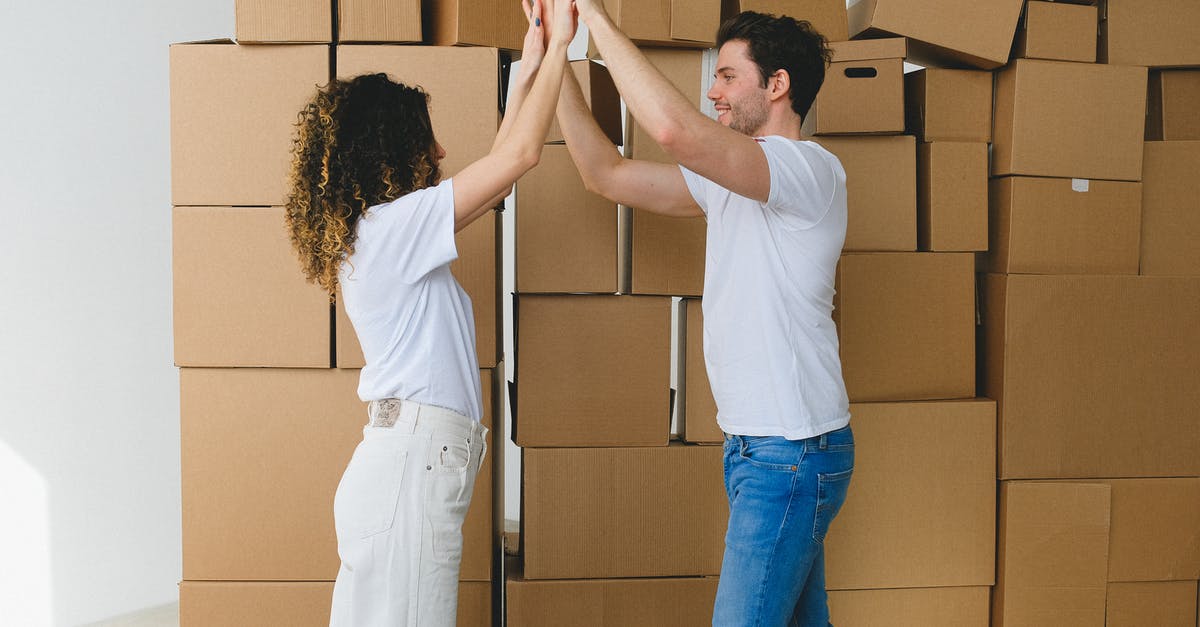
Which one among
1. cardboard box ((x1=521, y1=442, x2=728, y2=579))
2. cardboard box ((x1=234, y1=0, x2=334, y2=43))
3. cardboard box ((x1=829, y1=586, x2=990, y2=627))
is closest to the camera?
cardboard box ((x1=234, y1=0, x2=334, y2=43))

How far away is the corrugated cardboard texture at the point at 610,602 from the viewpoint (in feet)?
6.31

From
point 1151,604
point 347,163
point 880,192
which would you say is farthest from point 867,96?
point 1151,604

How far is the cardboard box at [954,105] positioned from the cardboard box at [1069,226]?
142 millimetres

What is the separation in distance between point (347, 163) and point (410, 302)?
0.23 m

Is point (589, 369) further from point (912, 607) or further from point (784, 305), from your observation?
point (912, 607)

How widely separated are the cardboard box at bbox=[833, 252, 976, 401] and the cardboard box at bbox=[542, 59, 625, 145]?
1.83 ft

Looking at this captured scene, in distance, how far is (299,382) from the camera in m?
1.86

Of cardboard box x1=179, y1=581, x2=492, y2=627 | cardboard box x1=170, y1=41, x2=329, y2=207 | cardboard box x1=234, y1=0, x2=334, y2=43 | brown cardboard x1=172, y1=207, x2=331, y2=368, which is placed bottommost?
cardboard box x1=179, y1=581, x2=492, y2=627

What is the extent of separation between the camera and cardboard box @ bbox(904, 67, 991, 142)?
6.74ft

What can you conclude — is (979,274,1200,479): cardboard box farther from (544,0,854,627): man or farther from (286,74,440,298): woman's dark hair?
(286,74,440,298): woman's dark hair

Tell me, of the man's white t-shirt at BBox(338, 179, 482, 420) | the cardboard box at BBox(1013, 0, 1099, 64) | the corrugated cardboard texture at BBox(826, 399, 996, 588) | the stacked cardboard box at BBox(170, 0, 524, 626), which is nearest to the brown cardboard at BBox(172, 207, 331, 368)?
the stacked cardboard box at BBox(170, 0, 524, 626)

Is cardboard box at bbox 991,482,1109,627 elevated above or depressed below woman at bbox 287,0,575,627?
below

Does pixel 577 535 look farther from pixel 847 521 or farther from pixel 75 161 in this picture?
pixel 75 161

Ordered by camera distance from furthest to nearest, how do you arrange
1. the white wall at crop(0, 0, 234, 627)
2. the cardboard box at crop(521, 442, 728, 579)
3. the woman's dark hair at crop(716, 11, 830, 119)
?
1. the white wall at crop(0, 0, 234, 627)
2. the cardboard box at crop(521, 442, 728, 579)
3. the woman's dark hair at crop(716, 11, 830, 119)
